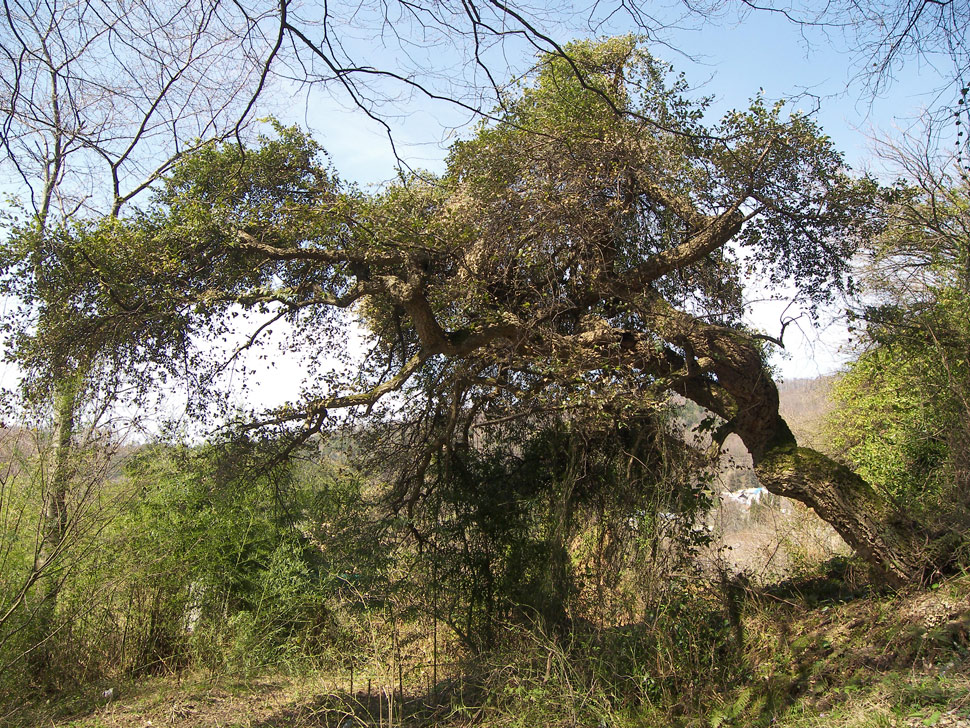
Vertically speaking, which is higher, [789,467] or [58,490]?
[58,490]

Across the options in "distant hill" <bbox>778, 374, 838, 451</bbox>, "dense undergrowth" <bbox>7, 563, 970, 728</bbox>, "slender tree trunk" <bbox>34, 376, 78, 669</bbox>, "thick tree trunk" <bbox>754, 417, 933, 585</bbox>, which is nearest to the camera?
"dense undergrowth" <bbox>7, 563, 970, 728</bbox>

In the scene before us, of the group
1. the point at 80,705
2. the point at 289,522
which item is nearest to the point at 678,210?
the point at 289,522

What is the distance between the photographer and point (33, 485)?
6.46m

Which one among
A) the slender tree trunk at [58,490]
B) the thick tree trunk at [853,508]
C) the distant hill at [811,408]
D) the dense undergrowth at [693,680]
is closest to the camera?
the dense undergrowth at [693,680]

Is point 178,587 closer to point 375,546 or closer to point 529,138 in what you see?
point 375,546

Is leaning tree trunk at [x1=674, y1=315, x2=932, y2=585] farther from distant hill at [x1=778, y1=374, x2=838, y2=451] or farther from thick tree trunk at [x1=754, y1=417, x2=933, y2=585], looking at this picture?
distant hill at [x1=778, y1=374, x2=838, y2=451]

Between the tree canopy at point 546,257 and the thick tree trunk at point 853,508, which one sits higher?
the tree canopy at point 546,257

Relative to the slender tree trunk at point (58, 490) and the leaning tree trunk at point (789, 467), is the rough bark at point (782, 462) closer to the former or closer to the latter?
the leaning tree trunk at point (789, 467)

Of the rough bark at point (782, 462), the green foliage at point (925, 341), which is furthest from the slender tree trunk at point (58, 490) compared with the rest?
the green foliage at point (925, 341)

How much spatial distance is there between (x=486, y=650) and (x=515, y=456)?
221cm

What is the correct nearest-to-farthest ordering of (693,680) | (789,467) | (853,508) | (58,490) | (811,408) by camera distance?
(693,680) → (58,490) → (853,508) → (789,467) → (811,408)

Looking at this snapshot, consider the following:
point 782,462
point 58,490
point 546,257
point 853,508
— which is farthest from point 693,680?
point 58,490

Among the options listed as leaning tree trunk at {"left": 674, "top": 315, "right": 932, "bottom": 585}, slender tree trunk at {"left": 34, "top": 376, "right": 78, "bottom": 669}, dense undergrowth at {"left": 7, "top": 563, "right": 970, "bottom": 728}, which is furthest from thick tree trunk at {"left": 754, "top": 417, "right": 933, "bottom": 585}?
slender tree trunk at {"left": 34, "top": 376, "right": 78, "bottom": 669}

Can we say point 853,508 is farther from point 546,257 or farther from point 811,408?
point 811,408
